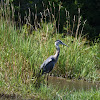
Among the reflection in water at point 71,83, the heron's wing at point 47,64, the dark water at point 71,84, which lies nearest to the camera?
the heron's wing at point 47,64

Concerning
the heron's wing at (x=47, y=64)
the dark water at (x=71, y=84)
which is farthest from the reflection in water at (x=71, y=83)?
the heron's wing at (x=47, y=64)

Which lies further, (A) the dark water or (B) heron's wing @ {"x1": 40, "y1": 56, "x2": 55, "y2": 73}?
(A) the dark water

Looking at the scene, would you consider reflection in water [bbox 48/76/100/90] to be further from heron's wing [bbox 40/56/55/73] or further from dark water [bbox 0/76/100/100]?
heron's wing [bbox 40/56/55/73]

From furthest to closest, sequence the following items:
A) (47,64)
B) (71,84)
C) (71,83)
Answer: (71,83) < (71,84) < (47,64)

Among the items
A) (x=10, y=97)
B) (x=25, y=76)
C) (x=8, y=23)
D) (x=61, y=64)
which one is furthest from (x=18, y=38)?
(x=61, y=64)

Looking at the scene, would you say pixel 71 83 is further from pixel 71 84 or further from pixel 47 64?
pixel 47 64

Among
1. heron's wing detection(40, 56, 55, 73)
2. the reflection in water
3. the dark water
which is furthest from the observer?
the reflection in water

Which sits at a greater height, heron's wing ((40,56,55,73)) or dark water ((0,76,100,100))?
Result: heron's wing ((40,56,55,73))

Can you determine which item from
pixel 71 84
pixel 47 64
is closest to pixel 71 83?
pixel 71 84

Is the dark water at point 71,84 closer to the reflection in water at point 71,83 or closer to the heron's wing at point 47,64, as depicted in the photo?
the reflection in water at point 71,83

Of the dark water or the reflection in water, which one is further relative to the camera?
the reflection in water

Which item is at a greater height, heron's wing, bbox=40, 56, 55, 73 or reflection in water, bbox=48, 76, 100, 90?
heron's wing, bbox=40, 56, 55, 73

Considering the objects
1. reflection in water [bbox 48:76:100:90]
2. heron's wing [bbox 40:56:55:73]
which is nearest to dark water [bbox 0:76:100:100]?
reflection in water [bbox 48:76:100:90]

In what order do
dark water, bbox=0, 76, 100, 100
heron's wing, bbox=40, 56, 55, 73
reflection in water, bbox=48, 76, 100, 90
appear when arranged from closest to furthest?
1. heron's wing, bbox=40, 56, 55, 73
2. dark water, bbox=0, 76, 100, 100
3. reflection in water, bbox=48, 76, 100, 90
